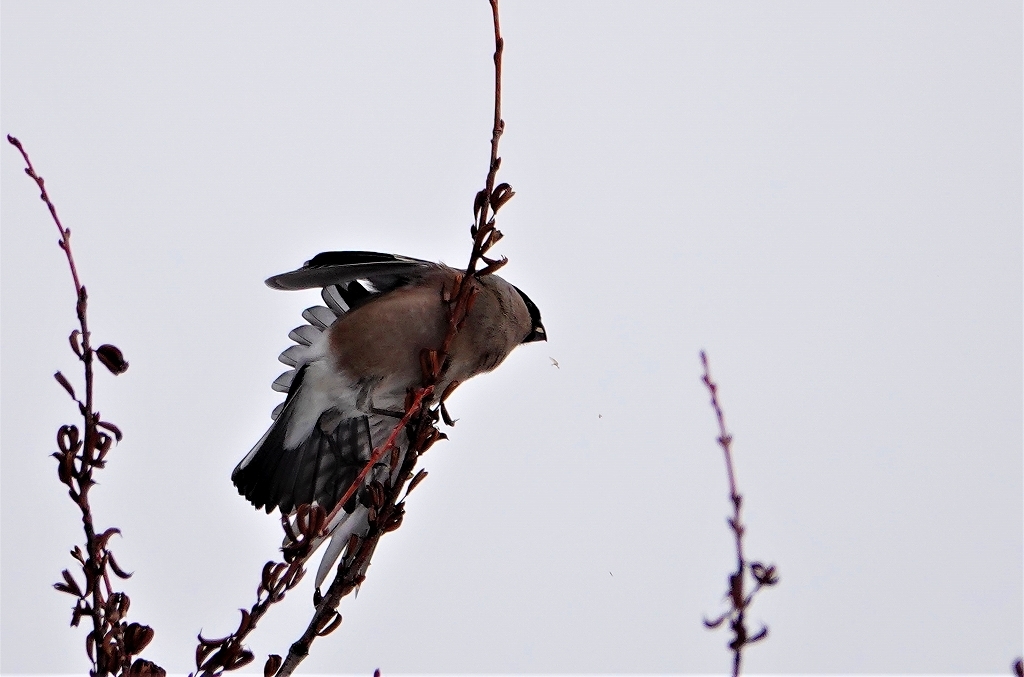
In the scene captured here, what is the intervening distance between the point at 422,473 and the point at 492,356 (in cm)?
149

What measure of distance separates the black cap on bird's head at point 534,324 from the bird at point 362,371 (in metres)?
0.18

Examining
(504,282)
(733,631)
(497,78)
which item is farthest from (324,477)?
(733,631)

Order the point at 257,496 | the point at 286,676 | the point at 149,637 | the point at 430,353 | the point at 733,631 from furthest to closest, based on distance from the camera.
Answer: the point at 257,496 < the point at 430,353 < the point at 286,676 < the point at 149,637 < the point at 733,631

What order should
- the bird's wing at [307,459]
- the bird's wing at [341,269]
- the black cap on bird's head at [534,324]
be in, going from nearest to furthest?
the bird's wing at [341,269]
the bird's wing at [307,459]
the black cap on bird's head at [534,324]

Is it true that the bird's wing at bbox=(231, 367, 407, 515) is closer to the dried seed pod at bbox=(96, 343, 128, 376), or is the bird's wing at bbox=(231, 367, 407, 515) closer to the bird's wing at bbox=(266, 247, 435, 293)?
the bird's wing at bbox=(266, 247, 435, 293)

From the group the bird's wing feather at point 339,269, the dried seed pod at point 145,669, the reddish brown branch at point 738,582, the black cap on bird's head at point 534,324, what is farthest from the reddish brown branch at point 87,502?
the black cap on bird's head at point 534,324

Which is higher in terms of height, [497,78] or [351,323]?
[351,323]

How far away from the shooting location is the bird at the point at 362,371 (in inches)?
119

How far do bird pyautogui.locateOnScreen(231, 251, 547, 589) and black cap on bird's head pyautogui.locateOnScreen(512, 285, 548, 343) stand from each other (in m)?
0.18

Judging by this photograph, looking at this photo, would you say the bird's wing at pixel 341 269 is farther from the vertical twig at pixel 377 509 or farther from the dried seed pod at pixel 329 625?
the dried seed pod at pixel 329 625

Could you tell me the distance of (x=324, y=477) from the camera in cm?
317

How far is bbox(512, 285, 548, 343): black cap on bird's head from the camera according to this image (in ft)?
12.0

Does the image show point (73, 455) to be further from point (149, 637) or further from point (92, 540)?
point (149, 637)

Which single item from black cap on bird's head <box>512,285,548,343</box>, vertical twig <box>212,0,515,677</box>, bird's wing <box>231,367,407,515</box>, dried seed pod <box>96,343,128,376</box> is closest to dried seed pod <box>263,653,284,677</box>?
vertical twig <box>212,0,515,677</box>
